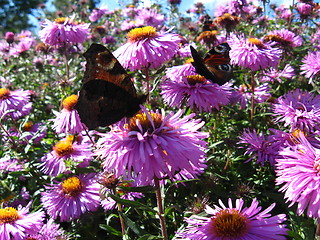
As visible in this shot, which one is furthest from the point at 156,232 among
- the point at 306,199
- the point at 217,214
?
the point at 306,199

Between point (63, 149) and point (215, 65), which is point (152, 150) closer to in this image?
point (215, 65)

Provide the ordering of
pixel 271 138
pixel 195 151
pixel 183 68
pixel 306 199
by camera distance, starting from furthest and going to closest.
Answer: pixel 183 68 < pixel 271 138 < pixel 195 151 < pixel 306 199

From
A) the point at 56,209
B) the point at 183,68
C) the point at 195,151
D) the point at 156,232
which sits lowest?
the point at 156,232

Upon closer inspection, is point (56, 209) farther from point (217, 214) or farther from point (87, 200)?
point (217, 214)

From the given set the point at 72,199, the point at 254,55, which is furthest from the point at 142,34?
the point at 72,199

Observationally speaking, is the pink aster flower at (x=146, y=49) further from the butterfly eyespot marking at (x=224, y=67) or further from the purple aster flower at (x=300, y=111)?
the purple aster flower at (x=300, y=111)
